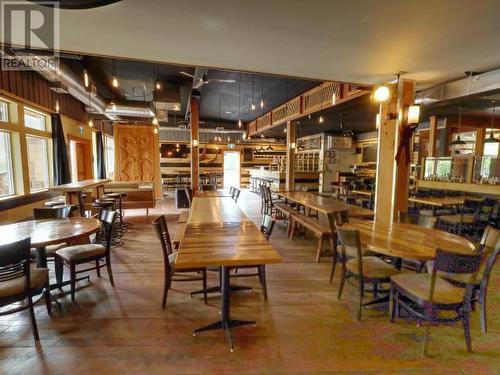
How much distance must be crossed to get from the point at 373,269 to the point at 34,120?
728 centimetres

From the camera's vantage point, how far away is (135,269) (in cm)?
346

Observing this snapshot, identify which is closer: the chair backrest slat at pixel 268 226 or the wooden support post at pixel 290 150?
the chair backrest slat at pixel 268 226

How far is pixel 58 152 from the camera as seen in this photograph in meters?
6.20

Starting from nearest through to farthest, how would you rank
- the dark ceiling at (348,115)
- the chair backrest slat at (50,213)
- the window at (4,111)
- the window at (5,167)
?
the chair backrest slat at (50,213) < the window at (4,111) < the window at (5,167) < the dark ceiling at (348,115)

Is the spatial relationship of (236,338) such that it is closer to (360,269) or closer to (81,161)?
(360,269)

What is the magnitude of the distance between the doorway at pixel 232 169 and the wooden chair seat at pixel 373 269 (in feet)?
40.5

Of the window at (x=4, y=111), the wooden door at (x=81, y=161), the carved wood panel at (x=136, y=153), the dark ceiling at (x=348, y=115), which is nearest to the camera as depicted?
the window at (x=4, y=111)

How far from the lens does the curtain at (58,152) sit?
20.1ft

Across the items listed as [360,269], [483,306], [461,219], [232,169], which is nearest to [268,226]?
[360,269]

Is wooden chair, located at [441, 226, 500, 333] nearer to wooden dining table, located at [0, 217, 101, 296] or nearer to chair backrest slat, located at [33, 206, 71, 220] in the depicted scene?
wooden dining table, located at [0, 217, 101, 296]

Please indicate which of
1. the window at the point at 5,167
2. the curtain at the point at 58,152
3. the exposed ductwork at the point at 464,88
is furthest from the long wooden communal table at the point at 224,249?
the curtain at the point at 58,152

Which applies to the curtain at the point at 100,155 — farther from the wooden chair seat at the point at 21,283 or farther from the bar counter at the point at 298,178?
the wooden chair seat at the point at 21,283

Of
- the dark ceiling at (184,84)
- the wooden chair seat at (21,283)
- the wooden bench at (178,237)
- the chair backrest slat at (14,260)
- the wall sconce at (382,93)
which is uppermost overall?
the dark ceiling at (184,84)

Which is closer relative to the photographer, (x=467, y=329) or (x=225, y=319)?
(x=467, y=329)
